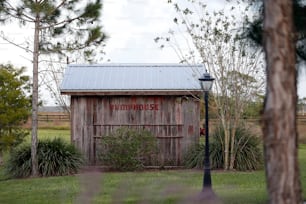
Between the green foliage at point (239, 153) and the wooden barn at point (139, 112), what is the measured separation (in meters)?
0.75

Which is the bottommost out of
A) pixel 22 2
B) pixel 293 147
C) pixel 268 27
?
pixel 293 147

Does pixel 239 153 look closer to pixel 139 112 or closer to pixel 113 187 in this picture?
pixel 139 112

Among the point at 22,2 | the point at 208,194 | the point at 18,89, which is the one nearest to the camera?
the point at 208,194

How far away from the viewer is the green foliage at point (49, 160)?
55.4 feet

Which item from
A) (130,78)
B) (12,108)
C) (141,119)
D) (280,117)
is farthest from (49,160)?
(280,117)

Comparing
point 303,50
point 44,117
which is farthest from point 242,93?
point 44,117

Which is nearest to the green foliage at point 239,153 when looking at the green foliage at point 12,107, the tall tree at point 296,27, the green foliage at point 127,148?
the green foliage at point 127,148

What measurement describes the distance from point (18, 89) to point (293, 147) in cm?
1865

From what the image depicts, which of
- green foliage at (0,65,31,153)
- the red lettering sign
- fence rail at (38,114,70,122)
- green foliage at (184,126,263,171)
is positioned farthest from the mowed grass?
fence rail at (38,114,70,122)

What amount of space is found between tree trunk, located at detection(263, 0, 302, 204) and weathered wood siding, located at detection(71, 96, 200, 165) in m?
15.3

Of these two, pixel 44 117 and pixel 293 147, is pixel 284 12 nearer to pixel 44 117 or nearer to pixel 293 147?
pixel 293 147

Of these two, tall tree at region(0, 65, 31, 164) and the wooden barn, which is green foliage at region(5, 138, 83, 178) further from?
tall tree at region(0, 65, 31, 164)

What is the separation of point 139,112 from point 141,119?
0.22 m

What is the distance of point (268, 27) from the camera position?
3.66 m
